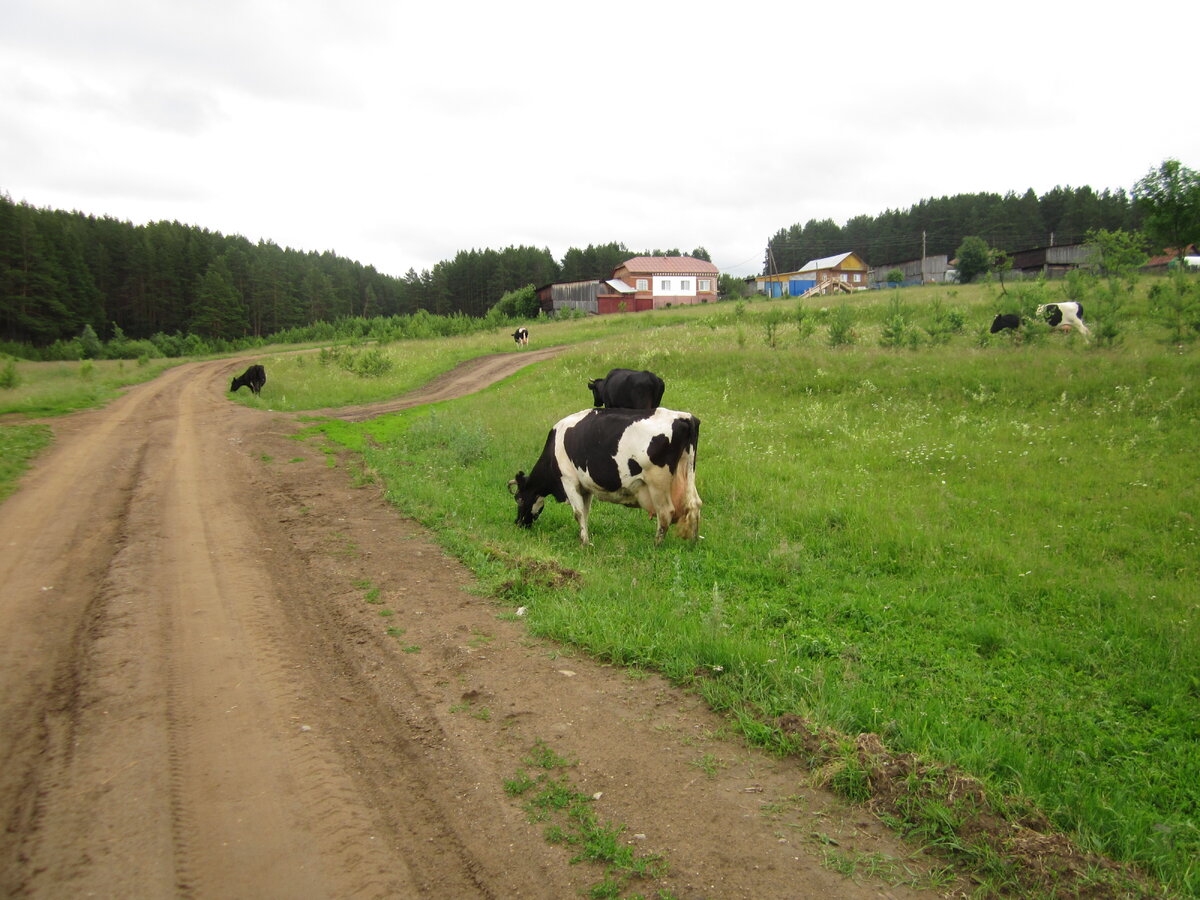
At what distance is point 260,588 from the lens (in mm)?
7844

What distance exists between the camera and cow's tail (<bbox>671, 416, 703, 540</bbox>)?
9070mm

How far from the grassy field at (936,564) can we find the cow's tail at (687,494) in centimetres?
27

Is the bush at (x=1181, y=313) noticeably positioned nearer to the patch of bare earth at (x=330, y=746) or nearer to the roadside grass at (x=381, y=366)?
the patch of bare earth at (x=330, y=746)

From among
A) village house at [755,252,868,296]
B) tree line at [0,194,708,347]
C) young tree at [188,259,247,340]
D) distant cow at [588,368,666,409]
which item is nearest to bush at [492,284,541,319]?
tree line at [0,194,708,347]

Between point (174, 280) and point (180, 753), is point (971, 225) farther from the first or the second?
point (180, 753)

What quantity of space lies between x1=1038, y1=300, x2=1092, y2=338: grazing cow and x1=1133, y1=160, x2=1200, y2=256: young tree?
3.05 m

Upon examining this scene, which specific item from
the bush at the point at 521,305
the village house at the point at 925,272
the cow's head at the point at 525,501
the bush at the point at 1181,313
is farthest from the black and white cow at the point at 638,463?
the village house at the point at 925,272

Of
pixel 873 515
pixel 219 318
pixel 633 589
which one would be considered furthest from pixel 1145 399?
pixel 219 318

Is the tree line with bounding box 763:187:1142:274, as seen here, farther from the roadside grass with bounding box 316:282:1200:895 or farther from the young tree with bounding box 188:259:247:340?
the roadside grass with bounding box 316:282:1200:895

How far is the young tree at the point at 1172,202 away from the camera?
62.0ft

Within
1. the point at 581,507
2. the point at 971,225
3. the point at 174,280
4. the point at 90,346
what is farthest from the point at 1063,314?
the point at 971,225

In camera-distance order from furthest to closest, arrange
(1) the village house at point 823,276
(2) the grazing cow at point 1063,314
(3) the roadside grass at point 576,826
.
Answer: (1) the village house at point 823,276, (2) the grazing cow at point 1063,314, (3) the roadside grass at point 576,826

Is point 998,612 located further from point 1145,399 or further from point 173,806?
point 1145,399

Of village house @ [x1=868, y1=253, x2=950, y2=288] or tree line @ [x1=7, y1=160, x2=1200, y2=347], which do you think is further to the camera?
village house @ [x1=868, y1=253, x2=950, y2=288]
